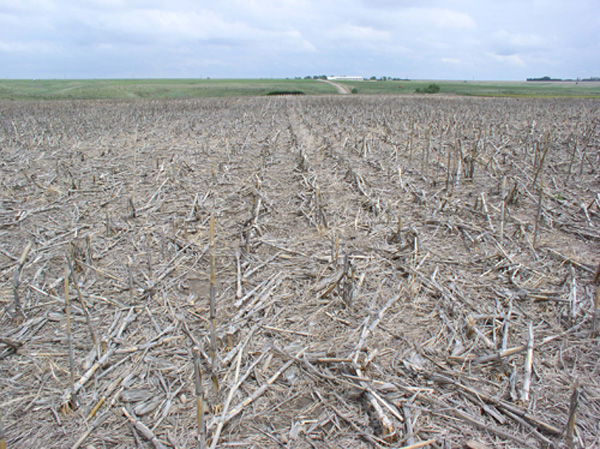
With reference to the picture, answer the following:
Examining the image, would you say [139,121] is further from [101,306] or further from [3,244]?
[101,306]

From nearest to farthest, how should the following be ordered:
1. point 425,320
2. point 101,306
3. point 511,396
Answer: point 511,396 < point 425,320 < point 101,306

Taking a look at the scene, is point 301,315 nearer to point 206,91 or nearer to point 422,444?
point 422,444

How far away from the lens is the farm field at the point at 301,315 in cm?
254

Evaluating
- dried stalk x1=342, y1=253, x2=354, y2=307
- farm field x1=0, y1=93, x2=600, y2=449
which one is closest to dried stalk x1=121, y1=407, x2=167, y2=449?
farm field x1=0, y1=93, x2=600, y2=449

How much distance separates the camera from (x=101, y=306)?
3805 mm

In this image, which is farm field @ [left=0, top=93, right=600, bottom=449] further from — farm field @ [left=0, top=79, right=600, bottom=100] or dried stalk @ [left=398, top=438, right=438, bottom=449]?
farm field @ [left=0, top=79, right=600, bottom=100]

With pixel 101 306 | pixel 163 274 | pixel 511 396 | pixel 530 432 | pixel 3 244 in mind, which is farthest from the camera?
pixel 3 244

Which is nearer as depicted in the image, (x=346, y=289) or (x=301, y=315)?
(x=301, y=315)

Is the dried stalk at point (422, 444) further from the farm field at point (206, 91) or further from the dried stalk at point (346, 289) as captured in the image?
the farm field at point (206, 91)

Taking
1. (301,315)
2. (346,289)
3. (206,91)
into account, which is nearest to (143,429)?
(301,315)

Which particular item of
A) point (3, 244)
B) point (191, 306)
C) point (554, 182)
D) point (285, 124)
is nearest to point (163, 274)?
point (191, 306)

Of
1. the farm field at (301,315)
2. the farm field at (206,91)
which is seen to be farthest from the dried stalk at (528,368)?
the farm field at (206,91)

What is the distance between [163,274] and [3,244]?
251 centimetres

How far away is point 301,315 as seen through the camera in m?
→ 3.68
